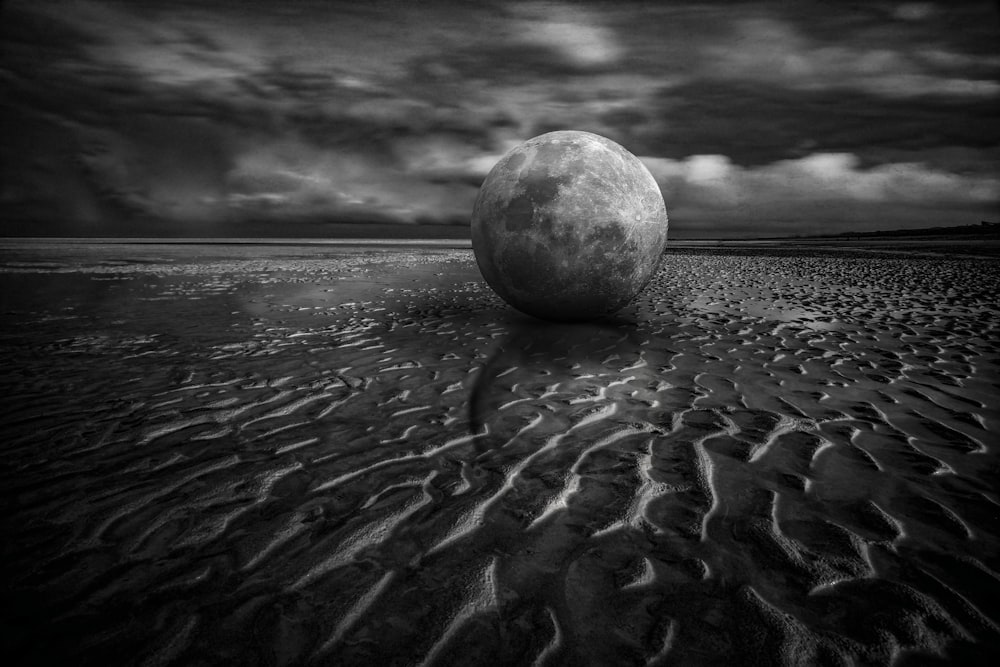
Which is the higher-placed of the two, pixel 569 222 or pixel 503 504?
pixel 569 222

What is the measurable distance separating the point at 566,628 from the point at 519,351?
3552 mm

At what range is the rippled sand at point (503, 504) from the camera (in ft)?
5.19

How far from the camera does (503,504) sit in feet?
7.54

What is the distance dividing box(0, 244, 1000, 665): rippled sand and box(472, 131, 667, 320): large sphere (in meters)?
0.84

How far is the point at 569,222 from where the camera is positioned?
16.6 feet

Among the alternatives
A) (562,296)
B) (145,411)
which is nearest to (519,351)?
(562,296)

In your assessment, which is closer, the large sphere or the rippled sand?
the rippled sand

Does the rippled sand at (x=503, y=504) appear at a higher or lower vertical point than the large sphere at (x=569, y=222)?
lower

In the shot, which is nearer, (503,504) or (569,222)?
(503,504)

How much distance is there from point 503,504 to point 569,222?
11.5 feet

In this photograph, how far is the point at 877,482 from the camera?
2451 mm

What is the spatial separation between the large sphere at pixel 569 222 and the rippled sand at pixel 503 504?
844 millimetres

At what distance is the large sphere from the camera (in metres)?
5.11

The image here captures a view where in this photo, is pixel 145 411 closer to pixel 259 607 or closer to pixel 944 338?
pixel 259 607
